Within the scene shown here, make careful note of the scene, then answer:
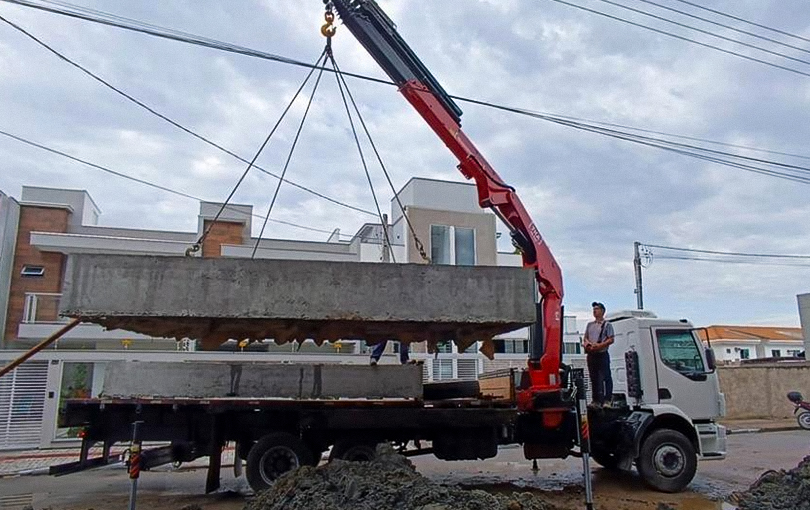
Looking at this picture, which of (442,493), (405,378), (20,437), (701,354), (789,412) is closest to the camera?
(442,493)

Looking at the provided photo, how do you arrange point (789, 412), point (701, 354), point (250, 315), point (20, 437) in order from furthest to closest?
point (789, 412), point (20, 437), point (701, 354), point (250, 315)

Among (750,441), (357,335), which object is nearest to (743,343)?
(750,441)

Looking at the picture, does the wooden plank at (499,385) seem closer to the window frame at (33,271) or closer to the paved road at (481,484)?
the paved road at (481,484)

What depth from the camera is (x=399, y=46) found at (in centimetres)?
902

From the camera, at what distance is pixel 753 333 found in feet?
220

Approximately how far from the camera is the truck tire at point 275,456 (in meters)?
8.17

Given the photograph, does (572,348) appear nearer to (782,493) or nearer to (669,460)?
(669,460)

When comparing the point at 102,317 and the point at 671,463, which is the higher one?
the point at 102,317

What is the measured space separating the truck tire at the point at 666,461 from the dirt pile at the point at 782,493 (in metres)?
1.42

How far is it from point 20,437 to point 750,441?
18252mm

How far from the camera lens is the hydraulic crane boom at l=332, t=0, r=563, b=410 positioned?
8.66 metres

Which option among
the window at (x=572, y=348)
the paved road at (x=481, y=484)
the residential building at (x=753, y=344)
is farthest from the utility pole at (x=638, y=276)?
the residential building at (x=753, y=344)

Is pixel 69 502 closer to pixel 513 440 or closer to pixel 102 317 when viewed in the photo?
pixel 102 317

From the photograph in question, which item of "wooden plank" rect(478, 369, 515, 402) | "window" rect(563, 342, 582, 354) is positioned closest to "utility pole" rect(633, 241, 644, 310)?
"window" rect(563, 342, 582, 354)
